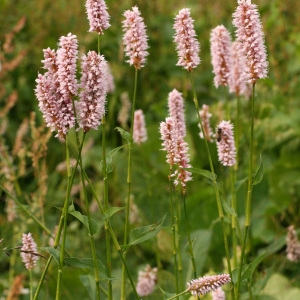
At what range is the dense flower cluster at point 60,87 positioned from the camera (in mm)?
1342

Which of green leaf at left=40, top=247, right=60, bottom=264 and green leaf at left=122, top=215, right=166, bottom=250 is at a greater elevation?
green leaf at left=122, top=215, right=166, bottom=250

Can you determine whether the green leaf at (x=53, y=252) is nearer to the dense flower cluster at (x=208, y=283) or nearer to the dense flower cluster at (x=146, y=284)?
the dense flower cluster at (x=208, y=283)

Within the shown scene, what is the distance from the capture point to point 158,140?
3.48 metres

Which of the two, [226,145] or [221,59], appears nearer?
[226,145]

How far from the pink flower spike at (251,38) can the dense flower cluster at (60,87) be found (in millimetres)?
334

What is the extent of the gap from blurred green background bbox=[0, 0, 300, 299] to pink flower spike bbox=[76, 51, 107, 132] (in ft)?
1.20

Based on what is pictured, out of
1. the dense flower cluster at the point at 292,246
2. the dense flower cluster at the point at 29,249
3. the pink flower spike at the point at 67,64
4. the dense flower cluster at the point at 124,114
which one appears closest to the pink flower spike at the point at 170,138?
the pink flower spike at the point at 67,64

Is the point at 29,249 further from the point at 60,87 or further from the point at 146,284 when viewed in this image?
the point at 146,284

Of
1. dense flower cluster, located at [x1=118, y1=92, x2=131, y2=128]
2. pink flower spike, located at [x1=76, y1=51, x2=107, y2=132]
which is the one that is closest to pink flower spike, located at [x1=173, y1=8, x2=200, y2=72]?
pink flower spike, located at [x1=76, y1=51, x2=107, y2=132]

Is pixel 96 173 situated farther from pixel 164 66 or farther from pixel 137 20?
pixel 137 20

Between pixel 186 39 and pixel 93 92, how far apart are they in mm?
266

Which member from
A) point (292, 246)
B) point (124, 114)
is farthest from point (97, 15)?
point (124, 114)

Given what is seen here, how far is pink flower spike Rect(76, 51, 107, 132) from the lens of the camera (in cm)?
135

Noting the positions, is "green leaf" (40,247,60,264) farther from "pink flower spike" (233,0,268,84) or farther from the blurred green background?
"pink flower spike" (233,0,268,84)
